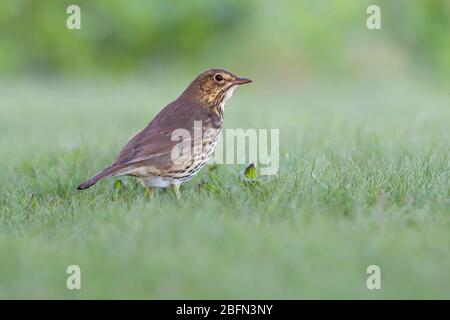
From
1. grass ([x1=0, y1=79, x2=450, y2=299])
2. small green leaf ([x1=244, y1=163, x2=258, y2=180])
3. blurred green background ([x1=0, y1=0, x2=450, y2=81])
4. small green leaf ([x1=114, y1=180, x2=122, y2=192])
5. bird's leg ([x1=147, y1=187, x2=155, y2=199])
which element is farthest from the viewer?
blurred green background ([x1=0, y1=0, x2=450, y2=81])

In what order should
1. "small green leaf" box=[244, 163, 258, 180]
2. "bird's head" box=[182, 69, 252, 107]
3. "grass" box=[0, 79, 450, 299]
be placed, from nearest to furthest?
"grass" box=[0, 79, 450, 299], "small green leaf" box=[244, 163, 258, 180], "bird's head" box=[182, 69, 252, 107]

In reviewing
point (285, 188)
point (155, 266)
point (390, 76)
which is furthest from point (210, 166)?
point (390, 76)

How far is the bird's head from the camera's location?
5734 millimetres

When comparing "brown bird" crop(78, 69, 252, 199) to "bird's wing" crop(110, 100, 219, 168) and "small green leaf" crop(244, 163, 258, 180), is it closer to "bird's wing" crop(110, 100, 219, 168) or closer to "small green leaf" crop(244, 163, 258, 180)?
"bird's wing" crop(110, 100, 219, 168)

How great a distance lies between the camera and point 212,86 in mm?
5750

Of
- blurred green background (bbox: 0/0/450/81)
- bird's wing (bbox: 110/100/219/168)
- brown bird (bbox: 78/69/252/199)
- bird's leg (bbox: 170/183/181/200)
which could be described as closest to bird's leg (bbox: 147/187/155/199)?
brown bird (bbox: 78/69/252/199)

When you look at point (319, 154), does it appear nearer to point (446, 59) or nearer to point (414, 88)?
point (414, 88)

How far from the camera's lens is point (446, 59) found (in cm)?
1351

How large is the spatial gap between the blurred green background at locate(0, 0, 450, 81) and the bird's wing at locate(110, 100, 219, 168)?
818cm

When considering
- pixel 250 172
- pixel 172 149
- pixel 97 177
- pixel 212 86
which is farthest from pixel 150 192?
pixel 212 86

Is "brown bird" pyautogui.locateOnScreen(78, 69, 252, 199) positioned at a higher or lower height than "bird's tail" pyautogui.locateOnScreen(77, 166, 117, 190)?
higher

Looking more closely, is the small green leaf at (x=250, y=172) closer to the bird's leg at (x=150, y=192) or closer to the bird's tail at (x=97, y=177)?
the bird's leg at (x=150, y=192)
